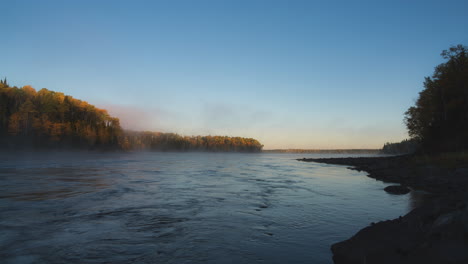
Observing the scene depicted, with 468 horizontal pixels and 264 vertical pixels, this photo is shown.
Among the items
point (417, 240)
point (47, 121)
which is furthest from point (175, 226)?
point (47, 121)

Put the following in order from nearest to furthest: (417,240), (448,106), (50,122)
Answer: (417,240) < (448,106) < (50,122)

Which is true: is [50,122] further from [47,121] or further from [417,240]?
[417,240]

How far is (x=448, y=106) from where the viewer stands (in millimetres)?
41531

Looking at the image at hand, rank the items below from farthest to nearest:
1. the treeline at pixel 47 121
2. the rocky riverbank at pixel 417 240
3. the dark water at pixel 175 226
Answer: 1. the treeline at pixel 47 121
2. the dark water at pixel 175 226
3. the rocky riverbank at pixel 417 240

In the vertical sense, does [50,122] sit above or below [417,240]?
above

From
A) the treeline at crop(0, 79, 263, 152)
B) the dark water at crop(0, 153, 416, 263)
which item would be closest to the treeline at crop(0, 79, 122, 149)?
the treeline at crop(0, 79, 263, 152)

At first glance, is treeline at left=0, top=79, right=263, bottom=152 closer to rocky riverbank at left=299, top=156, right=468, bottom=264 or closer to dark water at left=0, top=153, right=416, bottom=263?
dark water at left=0, top=153, right=416, bottom=263

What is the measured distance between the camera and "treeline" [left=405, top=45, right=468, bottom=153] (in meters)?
38.2

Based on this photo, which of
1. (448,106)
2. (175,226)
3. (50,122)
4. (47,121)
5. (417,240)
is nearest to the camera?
(417,240)

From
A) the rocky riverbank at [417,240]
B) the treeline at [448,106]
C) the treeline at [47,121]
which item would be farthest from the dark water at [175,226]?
the treeline at [47,121]

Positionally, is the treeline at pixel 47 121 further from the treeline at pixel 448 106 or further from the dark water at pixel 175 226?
the treeline at pixel 448 106

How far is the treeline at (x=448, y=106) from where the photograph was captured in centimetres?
3819

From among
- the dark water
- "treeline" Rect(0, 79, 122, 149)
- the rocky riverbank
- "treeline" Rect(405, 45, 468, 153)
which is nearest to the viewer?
the rocky riverbank

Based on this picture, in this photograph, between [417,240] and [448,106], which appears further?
[448,106]
